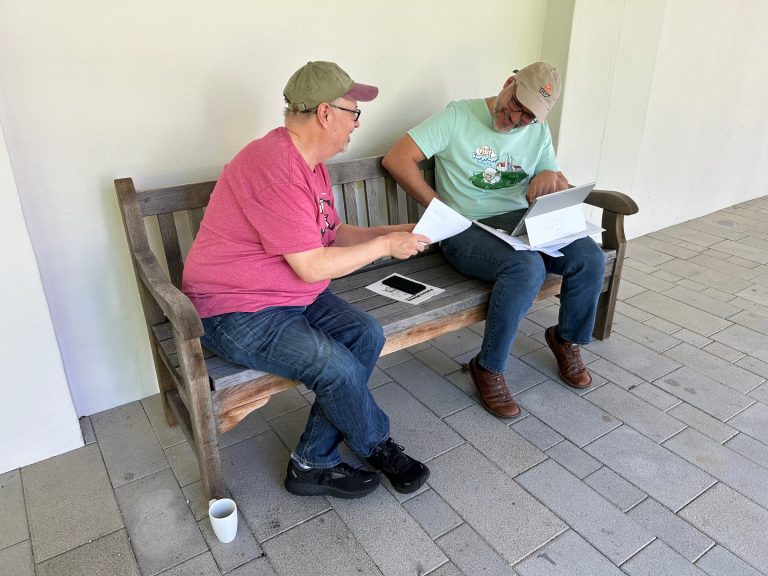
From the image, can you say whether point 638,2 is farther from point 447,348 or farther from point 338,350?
point 338,350

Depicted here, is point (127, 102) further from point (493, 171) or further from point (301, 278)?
point (493, 171)

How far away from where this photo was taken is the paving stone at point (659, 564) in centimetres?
172

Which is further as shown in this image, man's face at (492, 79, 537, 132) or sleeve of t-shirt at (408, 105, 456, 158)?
sleeve of t-shirt at (408, 105, 456, 158)

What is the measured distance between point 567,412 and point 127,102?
81.5 inches

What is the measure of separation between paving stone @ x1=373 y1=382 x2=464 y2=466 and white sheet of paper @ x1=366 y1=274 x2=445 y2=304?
1.61ft

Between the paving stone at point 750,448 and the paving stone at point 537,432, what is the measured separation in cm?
65

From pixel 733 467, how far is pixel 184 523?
1920 millimetres

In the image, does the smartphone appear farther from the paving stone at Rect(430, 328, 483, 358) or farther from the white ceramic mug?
the white ceramic mug

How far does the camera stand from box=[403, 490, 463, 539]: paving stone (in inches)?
73.6

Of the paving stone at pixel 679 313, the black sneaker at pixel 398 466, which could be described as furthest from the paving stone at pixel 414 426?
the paving stone at pixel 679 313

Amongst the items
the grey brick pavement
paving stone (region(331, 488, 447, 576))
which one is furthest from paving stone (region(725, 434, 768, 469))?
paving stone (region(331, 488, 447, 576))

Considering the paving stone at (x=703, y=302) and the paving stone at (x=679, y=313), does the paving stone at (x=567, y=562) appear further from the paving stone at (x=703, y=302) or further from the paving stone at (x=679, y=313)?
the paving stone at (x=703, y=302)

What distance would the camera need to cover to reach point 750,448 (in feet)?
7.27

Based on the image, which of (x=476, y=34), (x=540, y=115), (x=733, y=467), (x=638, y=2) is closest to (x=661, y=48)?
(x=638, y=2)
